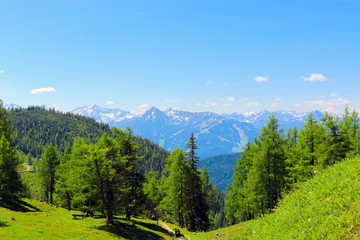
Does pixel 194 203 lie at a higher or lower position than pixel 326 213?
lower

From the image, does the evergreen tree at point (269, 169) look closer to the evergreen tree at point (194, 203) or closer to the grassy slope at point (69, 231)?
the evergreen tree at point (194, 203)

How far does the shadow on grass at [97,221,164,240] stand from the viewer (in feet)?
102

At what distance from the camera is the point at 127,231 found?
3312cm

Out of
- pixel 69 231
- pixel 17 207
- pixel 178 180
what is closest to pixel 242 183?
pixel 178 180

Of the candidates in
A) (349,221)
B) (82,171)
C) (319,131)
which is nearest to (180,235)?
(82,171)

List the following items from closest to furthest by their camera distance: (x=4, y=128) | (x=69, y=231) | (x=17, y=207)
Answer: (x=69, y=231) < (x=17, y=207) < (x=4, y=128)

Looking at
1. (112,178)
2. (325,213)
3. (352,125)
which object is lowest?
(112,178)

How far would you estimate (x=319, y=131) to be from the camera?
104 ft

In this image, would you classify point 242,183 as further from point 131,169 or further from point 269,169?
point 131,169

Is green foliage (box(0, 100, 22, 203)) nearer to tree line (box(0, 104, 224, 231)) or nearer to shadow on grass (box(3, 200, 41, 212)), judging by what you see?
tree line (box(0, 104, 224, 231))

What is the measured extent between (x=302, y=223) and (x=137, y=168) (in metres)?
32.7

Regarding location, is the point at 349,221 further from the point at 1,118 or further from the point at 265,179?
the point at 1,118

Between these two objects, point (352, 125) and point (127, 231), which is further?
point (352, 125)

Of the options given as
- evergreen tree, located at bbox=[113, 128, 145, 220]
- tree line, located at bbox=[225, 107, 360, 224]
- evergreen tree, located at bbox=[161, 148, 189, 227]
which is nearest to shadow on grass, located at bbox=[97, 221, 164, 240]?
evergreen tree, located at bbox=[113, 128, 145, 220]
